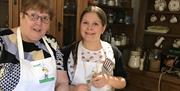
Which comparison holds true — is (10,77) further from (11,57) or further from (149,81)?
(149,81)

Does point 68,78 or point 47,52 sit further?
point 68,78

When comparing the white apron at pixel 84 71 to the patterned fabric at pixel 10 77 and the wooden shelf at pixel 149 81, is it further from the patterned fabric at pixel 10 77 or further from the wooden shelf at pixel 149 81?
the wooden shelf at pixel 149 81

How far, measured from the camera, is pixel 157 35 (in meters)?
3.30

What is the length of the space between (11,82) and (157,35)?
235 cm

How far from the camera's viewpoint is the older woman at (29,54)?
1.28 m

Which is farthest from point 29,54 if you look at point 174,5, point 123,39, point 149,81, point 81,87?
point 174,5

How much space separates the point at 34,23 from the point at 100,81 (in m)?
0.53

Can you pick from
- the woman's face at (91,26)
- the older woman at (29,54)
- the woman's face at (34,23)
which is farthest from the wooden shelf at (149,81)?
the woman's face at (34,23)

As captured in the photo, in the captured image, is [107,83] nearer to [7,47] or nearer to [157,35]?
[7,47]

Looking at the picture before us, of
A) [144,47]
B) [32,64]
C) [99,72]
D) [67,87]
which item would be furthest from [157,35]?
[32,64]

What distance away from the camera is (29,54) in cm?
138

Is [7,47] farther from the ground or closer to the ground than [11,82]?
farther from the ground

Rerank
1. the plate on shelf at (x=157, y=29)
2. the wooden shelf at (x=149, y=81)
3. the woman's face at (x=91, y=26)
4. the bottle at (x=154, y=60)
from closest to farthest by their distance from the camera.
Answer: the woman's face at (x=91, y=26), the wooden shelf at (x=149, y=81), the bottle at (x=154, y=60), the plate on shelf at (x=157, y=29)

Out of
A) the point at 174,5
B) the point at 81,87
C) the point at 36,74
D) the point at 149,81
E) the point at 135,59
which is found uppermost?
the point at 174,5
